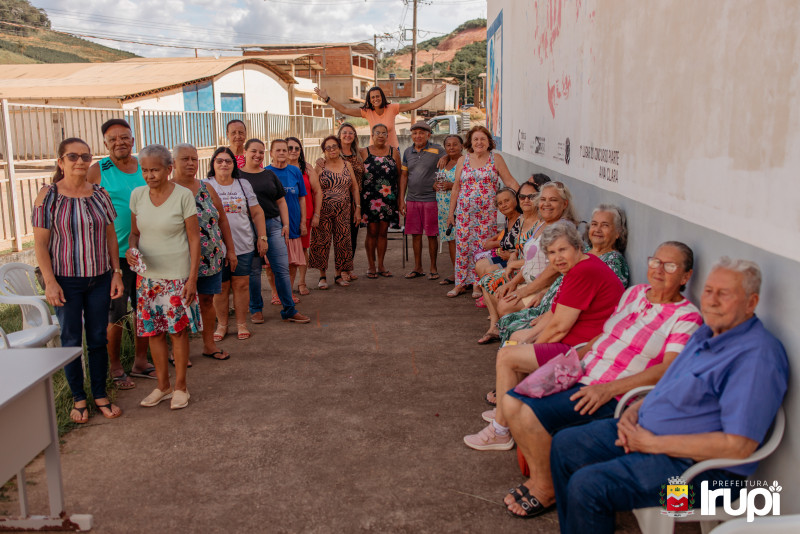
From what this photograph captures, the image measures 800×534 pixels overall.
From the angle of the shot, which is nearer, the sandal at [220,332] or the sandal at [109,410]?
the sandal at [109,410]

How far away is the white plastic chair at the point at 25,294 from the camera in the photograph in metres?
4.25

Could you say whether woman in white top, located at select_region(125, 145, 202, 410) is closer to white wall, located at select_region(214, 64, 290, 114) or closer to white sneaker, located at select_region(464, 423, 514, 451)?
white sneaker, located at select_region(464, 423, 514, 451)

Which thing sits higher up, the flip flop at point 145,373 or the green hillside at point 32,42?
the green hillside at point 32,42

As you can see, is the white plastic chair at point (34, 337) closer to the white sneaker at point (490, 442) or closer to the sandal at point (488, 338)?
the white sneaker at point (490, 442)

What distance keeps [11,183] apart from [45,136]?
1443mm

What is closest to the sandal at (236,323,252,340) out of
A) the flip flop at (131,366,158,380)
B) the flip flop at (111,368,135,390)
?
the flip flop at (131,366,158,380)

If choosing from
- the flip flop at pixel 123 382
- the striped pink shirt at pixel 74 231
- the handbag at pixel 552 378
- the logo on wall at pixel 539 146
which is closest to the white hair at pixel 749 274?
the handbag at pixel 552 378

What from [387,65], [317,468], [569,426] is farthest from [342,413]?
[387,65]

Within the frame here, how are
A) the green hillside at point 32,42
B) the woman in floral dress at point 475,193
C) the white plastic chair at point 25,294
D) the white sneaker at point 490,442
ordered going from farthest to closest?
the green hillside at point 32,42, the woman in floral dress at point 475,193, the white plastic chair at point 25,294, the white sneaker at point 490,442

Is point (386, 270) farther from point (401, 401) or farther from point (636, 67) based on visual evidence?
point (636, 67)

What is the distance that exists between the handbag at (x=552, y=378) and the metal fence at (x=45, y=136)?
738 centimetres

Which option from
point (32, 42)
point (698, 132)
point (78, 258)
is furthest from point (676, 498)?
point (32, 42)

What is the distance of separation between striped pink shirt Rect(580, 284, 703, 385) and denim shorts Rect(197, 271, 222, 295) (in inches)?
116

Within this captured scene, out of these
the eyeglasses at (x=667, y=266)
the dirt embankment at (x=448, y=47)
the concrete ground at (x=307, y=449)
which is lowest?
the concrete ground at (x=307, y=449)
